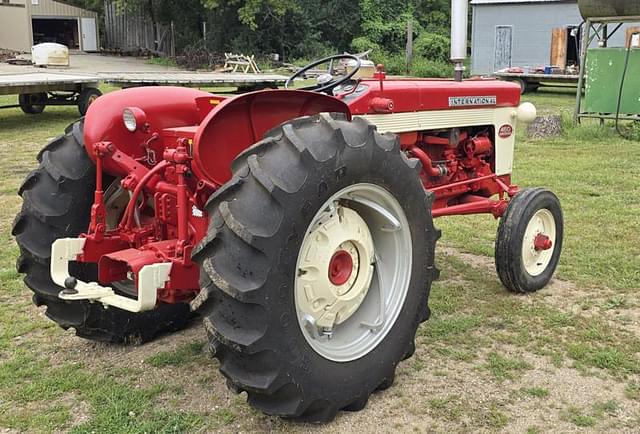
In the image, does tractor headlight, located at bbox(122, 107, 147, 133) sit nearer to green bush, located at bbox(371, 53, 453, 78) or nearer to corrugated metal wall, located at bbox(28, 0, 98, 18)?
green bush, located at bbox(371, 53, 453, 78)

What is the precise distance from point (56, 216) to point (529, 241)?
9.56 ft

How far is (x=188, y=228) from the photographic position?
308 cm

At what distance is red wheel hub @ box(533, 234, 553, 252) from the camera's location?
4.51m

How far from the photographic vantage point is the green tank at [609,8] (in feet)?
37.1

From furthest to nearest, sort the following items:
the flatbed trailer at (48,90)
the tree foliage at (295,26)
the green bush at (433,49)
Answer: the green bush at (433,49) < the tree foliage at (295,26) < the flatbed trailer at (48,90)

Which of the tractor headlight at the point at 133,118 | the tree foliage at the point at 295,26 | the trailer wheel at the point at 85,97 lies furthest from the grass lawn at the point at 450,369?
the tree foliage at the point at 295,26

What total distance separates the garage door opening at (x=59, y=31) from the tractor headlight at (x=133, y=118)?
36.8 meters

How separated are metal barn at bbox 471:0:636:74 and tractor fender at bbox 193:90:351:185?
21393 mm

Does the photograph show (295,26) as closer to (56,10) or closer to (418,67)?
(418,67)

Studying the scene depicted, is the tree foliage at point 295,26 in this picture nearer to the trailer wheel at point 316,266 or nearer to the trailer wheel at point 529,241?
the trailer wheel at point 529,241

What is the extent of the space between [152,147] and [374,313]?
4.45 feet

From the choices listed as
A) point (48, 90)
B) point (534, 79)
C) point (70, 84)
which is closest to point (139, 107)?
point (48, 90)

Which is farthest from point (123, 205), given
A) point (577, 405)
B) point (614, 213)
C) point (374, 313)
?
point (614, 213)

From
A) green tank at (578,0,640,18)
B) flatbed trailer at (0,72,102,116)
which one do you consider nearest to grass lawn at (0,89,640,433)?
green tank at (578,0,640,18)
